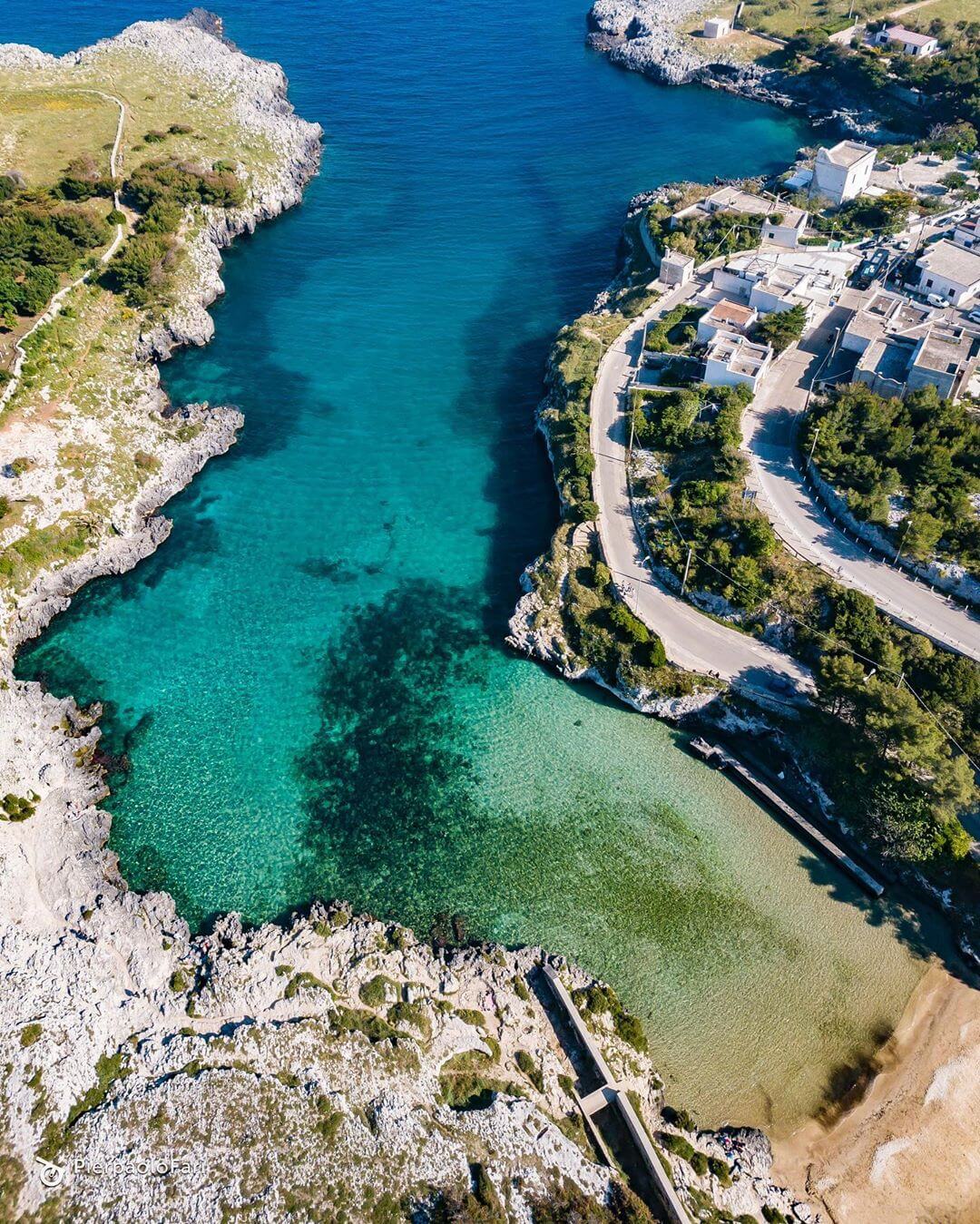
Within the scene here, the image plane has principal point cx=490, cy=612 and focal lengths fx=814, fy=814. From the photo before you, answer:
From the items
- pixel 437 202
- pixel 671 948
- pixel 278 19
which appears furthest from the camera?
pixel 278 19

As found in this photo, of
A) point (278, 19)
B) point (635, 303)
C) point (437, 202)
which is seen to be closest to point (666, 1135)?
point (635, 303)

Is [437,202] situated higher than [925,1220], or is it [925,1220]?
[437,202]

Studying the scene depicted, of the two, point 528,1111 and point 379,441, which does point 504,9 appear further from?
point 528,1111

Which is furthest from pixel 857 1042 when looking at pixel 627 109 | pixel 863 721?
pixel 627 109

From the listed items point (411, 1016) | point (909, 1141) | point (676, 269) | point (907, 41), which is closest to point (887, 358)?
point (676, 269)

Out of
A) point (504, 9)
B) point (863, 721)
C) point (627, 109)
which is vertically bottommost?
point (863, 721)

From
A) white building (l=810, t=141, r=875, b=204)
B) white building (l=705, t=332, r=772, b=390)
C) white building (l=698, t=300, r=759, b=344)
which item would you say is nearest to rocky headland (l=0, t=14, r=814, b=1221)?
white building (l=705, t=332, r=772, b=390)

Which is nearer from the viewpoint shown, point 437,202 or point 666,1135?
point 666,1135

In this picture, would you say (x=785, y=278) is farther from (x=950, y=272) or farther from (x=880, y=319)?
(x=950, y=272)

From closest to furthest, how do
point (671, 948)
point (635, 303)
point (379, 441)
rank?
point (671, 948)
point (379, 441)
point (635, 303)
